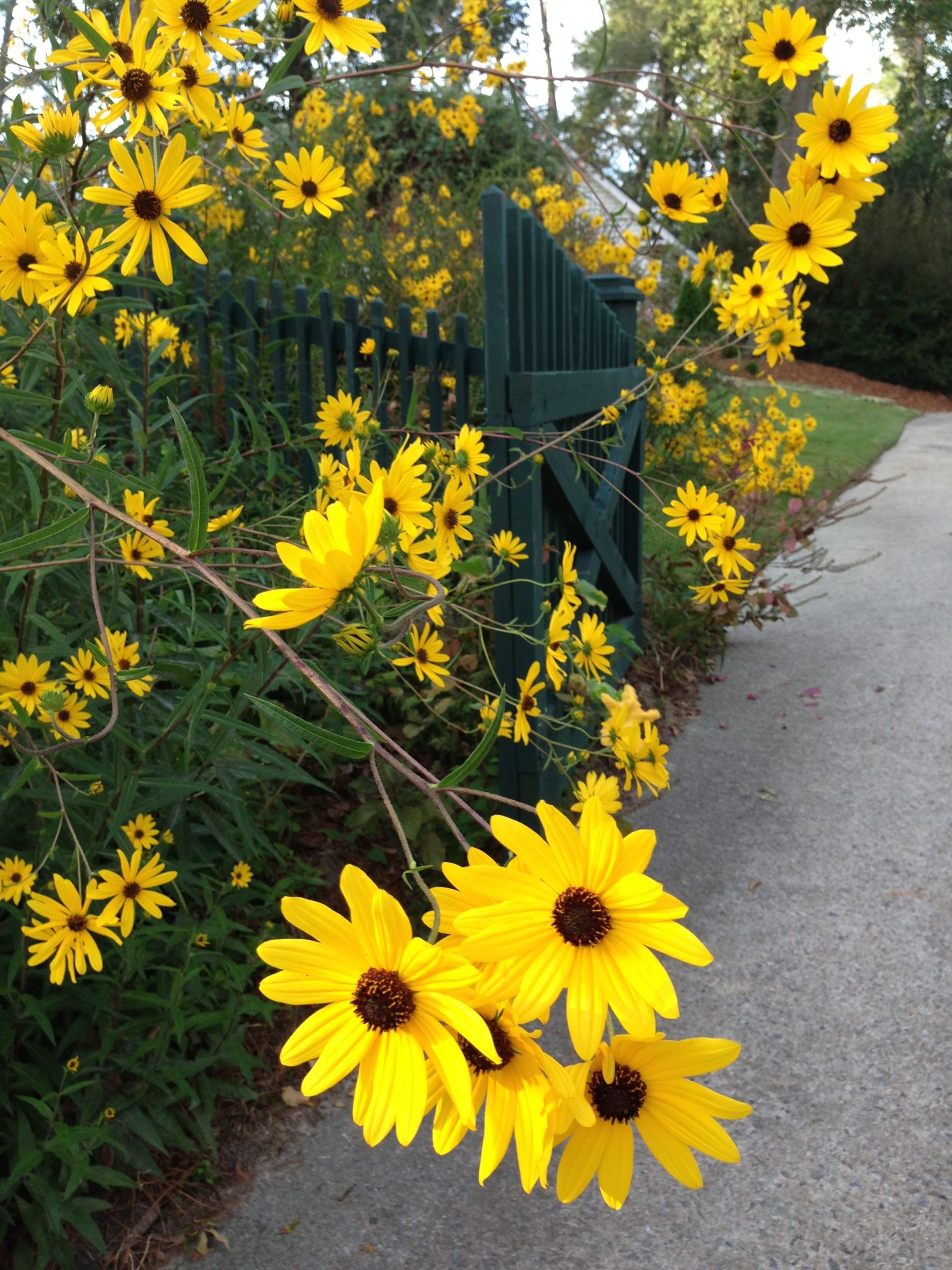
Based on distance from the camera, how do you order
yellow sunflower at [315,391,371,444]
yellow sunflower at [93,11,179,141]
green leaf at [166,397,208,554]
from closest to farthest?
green leaf at [166,397,208,554]
yellow sunflower at [93,11,179,141]
yellow sunflower at [315,391,371,444]

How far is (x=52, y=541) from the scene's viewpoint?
1.08 m

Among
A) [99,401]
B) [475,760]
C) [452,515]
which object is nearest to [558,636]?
[452,515]

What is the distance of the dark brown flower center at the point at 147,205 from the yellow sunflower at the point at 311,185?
649 mm

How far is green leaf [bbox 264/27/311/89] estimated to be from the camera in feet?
4.73

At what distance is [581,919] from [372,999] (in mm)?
138

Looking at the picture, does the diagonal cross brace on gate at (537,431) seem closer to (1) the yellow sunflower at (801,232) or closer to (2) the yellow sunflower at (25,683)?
(1) the yellow sunflower at (801,232)

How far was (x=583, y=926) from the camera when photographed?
0.62 metres

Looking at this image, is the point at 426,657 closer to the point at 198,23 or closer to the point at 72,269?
the point at 72,269

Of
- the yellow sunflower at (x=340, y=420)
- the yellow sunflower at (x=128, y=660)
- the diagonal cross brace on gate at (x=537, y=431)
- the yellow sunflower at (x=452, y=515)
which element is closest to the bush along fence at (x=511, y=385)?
the diagonal cross brace on gate at (x=537, y=431)

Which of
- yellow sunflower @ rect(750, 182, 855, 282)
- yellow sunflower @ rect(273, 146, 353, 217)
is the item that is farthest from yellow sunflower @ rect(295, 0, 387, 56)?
yellow sunflower @ rect(750, 182, 855, 282)

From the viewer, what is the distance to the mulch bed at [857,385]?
18.0 meters

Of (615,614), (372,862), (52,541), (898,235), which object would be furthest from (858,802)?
(898,235)

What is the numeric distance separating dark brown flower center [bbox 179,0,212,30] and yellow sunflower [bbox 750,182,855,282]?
79 centimetres

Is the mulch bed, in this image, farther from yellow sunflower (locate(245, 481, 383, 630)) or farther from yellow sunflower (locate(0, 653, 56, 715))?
yellow sunflower (locate(245, 481, 383, 630))
